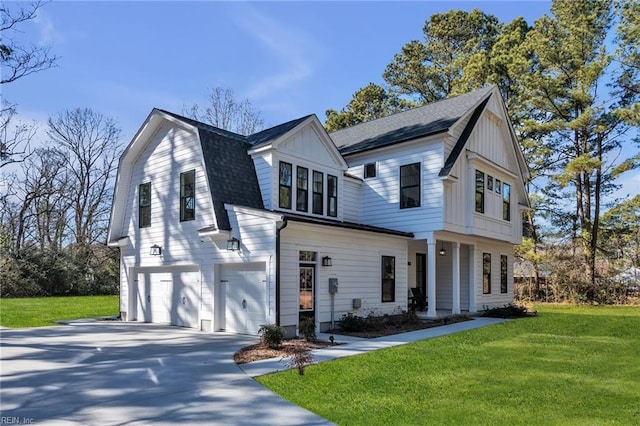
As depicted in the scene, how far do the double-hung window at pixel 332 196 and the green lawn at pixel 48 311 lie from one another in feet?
30.6

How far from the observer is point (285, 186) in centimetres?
1402

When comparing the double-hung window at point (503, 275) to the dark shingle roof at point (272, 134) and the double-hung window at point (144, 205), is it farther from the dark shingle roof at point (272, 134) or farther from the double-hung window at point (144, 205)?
the double-hung window at point (144, 205)

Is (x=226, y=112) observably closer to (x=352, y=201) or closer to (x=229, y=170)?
(x=352, y=201)

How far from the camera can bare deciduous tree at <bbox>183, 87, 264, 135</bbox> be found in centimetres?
3316

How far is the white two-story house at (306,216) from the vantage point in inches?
480

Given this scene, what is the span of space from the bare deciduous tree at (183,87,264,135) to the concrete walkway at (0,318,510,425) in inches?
917

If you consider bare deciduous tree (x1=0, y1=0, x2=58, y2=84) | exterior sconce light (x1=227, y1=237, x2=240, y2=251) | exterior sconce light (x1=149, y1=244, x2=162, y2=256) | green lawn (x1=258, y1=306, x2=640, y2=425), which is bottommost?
green lawn (x1=258, y1=306, x2=640, y2=425)

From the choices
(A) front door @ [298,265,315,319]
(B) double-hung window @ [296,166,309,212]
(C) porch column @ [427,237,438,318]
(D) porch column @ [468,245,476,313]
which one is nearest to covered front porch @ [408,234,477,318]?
(D) porch column @ [468,245,476,313]

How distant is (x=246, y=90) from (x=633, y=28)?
76.2ft

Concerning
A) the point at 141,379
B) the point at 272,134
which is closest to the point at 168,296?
the point at 272,134

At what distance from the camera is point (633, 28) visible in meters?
24.2

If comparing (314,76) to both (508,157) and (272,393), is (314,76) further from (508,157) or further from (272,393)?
(272,393)

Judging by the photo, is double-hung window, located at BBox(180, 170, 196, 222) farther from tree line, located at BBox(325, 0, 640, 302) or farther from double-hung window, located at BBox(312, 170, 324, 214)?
tree line, located at BBox(325, 0, 640, 302)

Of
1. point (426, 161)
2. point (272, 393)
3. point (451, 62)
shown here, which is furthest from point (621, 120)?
point (272, 393)
